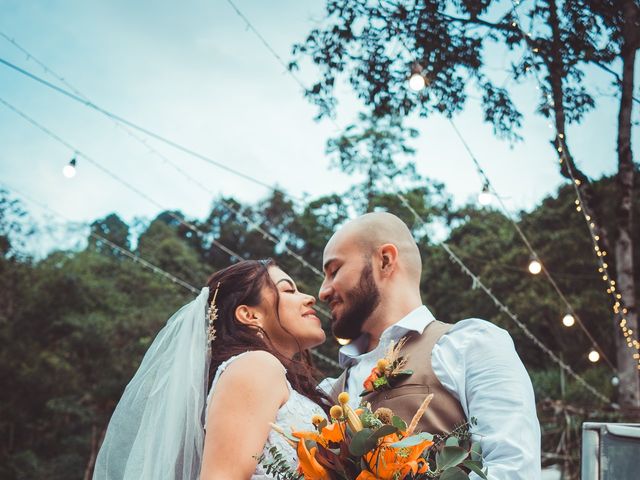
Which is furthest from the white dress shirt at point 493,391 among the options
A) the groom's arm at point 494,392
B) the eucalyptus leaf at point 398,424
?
the eucalyptus leaf at point 398,424

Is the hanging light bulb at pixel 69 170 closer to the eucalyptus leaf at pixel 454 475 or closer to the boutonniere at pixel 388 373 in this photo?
the boutonniere at pixel 388 373

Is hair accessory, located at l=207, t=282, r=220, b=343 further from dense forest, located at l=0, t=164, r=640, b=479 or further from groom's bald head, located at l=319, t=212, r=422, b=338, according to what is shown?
dense forest, located at l=0, t=164, r=640, b=479

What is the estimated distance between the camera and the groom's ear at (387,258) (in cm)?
282

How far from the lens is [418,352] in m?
2.41

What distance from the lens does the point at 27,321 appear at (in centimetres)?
2078

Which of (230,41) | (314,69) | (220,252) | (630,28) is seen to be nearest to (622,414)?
(630,28)

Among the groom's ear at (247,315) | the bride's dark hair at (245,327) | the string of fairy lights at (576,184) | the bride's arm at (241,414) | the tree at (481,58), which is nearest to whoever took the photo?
the bride's arm at (241,414)

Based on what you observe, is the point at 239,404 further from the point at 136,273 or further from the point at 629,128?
the point at 136,273

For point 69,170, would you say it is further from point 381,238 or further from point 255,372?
point 255,372

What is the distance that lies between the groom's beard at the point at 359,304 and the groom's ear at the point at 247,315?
0.36 m

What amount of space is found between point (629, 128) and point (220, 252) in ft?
75.1

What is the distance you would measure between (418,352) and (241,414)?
783 mm

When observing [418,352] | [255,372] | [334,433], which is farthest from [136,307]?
[334,433]

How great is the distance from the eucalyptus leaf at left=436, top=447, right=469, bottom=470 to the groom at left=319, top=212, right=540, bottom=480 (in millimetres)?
354
